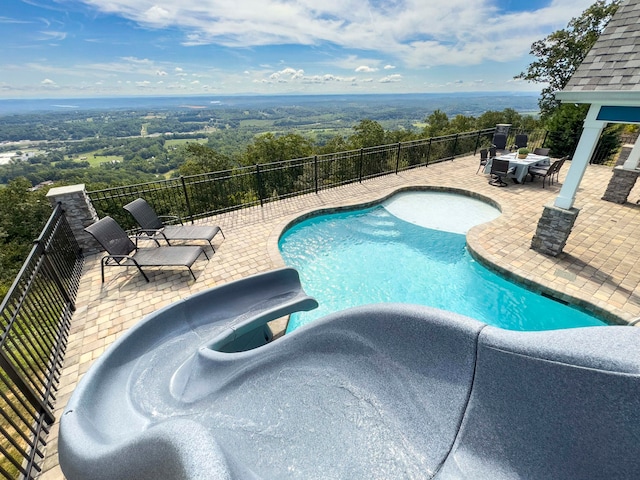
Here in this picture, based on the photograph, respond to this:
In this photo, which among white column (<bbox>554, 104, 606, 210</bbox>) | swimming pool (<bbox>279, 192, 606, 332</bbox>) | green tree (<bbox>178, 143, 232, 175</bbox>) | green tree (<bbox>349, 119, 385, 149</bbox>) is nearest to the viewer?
white column (<bbox>554, 104, 606, 210</bbox>)

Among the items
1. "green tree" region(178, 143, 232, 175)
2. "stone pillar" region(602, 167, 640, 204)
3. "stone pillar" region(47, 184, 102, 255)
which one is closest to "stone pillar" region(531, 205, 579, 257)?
"stone pillar" region(602, 167, 640, 204)

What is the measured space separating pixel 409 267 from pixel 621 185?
689 centimetres

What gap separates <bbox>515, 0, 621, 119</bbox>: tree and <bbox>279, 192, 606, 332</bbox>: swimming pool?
1692 cm

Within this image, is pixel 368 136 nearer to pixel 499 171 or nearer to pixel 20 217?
pixel 499 171

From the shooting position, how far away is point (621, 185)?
7.79 metres

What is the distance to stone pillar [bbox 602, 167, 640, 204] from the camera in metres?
7.61

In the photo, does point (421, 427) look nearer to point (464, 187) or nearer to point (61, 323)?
point (61, 323)

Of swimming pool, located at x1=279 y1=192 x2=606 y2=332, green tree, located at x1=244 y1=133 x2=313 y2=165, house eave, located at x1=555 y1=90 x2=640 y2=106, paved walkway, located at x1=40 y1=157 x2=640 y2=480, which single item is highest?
house eave, located at x1=555 y1=90 x2=640 y2=106

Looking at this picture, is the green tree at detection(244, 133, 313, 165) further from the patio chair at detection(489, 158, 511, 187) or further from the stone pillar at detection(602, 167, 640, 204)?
the stone pillar at detection(602, 167, 640, 204)

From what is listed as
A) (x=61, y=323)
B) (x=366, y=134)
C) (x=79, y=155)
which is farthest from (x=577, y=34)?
(x=79, y=155)

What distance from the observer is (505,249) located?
6117 millimetres

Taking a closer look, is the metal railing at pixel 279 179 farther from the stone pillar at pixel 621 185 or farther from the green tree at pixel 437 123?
the green tree at pixel 437 123

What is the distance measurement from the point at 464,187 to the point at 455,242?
12.2 ft

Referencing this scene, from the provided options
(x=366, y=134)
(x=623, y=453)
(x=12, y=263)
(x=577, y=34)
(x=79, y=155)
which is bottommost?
(x=79, y=155)
